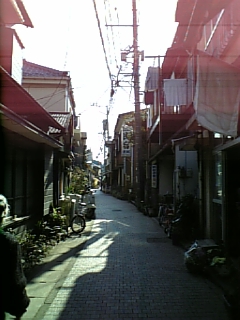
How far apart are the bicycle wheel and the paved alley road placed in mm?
2506

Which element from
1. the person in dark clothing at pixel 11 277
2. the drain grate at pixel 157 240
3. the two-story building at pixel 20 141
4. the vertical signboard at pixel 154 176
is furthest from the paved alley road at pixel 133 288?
the vertical signboard at pixel 154 176

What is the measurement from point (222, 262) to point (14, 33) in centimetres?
736

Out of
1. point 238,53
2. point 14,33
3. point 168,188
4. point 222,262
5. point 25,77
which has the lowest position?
point 222,262

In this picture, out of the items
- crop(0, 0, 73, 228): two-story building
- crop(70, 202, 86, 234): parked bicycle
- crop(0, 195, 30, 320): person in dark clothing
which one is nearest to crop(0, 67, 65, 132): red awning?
crop(0, 0, 73, 228): two-story building

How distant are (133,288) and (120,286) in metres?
0.26

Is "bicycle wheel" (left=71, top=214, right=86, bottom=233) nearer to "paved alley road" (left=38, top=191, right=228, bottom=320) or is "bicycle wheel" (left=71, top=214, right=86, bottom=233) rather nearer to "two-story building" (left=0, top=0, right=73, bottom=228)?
"two-story building" (left=0, top=0, right=73, bottom=228)

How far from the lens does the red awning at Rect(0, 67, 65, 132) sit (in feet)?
23.5

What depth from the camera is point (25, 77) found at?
2127cm

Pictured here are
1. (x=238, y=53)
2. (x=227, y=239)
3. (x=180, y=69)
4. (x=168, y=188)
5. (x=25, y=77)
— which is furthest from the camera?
(x=25, y=77)

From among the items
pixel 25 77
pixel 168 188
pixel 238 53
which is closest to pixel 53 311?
pixel 238 53

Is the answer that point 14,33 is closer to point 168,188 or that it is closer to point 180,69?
point 180,69

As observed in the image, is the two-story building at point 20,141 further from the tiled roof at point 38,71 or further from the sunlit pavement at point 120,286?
the tiled roof at point 38,71

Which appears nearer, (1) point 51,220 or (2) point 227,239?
(2) point 227,239

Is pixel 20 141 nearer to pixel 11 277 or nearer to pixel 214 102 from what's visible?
pixel 214 102
